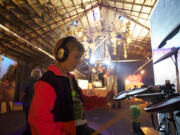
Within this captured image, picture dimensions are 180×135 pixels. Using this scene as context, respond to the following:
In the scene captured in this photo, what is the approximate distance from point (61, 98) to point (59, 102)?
3 cm

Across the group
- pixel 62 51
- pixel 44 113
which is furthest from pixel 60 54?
pixel 44 113

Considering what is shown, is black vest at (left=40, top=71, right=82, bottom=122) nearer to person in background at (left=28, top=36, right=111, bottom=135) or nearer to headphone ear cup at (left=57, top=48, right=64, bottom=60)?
person in background at (left=28, top=36, right=111, bottom=135)

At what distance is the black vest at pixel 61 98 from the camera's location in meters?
0.86

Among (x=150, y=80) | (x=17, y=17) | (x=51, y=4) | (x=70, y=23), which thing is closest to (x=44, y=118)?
(x=51, y=4)

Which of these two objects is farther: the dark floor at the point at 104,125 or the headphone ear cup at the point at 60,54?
the dark floor at the point at 104,125

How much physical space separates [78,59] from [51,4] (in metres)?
5.92

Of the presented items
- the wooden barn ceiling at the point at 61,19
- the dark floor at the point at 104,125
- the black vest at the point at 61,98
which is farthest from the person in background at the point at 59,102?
the wooden barn ceiling at the point at 61,19

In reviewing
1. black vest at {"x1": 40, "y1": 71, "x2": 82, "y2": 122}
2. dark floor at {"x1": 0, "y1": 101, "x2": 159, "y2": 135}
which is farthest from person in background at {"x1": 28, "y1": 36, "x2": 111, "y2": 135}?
dark floor at {"x1": 0, "y1": 101, "x2": 159, "y2": 135}

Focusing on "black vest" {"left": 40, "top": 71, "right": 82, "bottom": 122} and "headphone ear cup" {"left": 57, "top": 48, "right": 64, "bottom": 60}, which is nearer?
"black vest" {"left": 40, "top": 71, "right": 82, "bottom": 122}

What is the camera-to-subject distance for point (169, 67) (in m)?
1.84

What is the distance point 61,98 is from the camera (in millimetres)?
888

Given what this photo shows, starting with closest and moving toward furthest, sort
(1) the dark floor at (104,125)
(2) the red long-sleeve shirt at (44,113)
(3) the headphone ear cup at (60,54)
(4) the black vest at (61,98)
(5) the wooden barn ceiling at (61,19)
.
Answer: (2) the red long-sleeve shirt at (44,113) → (4) the black vest at (61,98) → (3) the headphone ear cup at (60,54) → (1) the dark floor at (104,125) → (5) the wooden barn ceiling at (61,19)

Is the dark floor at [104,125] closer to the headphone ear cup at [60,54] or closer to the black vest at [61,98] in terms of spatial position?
the black vest at [61,98]

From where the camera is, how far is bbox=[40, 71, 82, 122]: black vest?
0.86 metres
